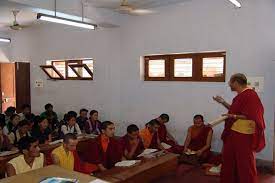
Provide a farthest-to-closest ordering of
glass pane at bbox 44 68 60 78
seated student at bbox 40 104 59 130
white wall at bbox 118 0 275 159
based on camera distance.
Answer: glass pane at bbox 44 68 60 78
seated student at bbox 40 104 59 130
white wall at bbox 118 0 275 159

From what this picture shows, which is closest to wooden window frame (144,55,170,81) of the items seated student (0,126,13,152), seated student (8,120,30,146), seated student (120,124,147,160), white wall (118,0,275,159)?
white wall (118,0,275,159)

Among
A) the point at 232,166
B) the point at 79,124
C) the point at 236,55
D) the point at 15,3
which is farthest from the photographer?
the point at 79,124

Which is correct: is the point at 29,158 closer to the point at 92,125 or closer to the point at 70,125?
the point at 70,125

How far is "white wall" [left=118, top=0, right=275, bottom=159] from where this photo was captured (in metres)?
5.14

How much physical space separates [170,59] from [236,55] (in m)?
1.46

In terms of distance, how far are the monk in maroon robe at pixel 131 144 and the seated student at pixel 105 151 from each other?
0.36 m

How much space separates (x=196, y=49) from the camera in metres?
5.87

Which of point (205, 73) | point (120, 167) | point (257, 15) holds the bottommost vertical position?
point (120, 167)

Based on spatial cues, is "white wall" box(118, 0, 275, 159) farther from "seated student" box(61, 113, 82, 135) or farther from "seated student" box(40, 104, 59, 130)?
"seated student" box(40, 104, 59, 130)

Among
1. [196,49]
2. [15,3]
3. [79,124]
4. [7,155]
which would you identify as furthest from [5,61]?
[196,49]

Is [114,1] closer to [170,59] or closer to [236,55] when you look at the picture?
[170,59]

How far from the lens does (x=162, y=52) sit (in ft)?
20.8

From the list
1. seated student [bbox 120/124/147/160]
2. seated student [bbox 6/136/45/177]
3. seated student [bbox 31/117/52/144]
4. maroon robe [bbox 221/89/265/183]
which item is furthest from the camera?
seated student [bbox 31/117/52/144]

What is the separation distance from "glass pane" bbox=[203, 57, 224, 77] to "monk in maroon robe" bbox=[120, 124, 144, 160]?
196cm
